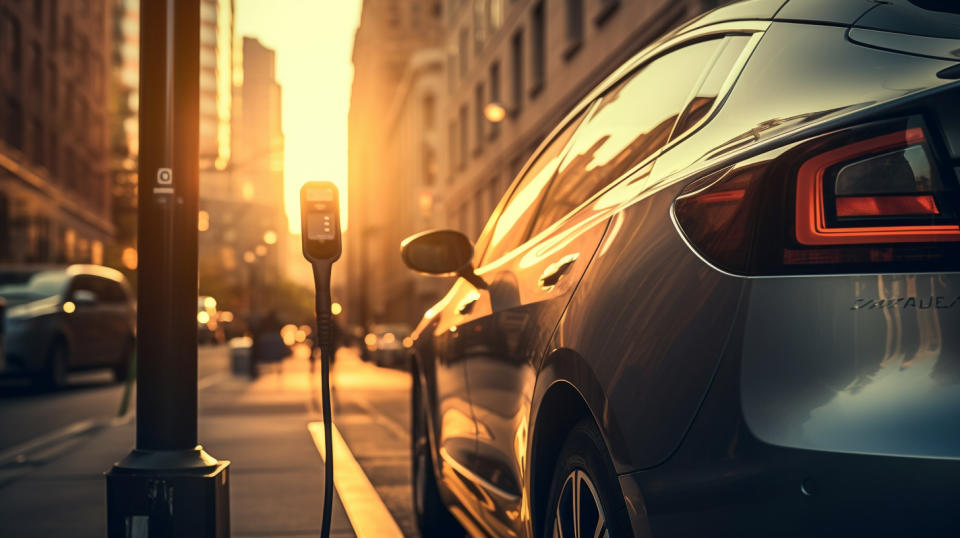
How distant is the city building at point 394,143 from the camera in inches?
2504

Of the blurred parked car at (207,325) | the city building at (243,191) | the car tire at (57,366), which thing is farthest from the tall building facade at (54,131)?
the city building at (243,191)

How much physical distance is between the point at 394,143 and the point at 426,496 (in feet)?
255

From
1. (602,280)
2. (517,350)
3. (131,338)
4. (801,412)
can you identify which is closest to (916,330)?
(801,412)

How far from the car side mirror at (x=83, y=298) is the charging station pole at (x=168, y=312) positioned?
13.4 metres

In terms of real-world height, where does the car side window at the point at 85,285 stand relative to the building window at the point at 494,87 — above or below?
below

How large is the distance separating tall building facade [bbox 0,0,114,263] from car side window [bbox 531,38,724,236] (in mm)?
38772

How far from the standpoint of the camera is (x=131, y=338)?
19094mm

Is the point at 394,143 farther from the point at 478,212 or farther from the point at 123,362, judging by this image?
the point at 123,362

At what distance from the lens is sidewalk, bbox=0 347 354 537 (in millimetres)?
5652

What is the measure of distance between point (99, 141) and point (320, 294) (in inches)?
2337

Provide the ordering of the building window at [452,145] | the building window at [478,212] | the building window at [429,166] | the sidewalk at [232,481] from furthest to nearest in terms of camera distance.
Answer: the building window at [429,166]
the building window at [452,145]
the building window at [478,212]
the sidewalk at [232,481]

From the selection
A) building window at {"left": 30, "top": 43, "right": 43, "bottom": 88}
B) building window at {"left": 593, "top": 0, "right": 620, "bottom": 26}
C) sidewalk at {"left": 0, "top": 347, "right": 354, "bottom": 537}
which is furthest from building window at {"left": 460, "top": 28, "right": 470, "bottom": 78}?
sidewalk at {"left": 0, "top": 347, "right": 354, "bottom": 537}

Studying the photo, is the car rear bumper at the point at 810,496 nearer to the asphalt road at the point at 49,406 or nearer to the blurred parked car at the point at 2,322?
the asphalt road at the point at 49,406

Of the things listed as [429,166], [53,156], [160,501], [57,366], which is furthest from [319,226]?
[429,166]
